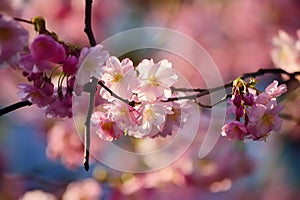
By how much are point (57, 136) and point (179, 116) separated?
0.97m

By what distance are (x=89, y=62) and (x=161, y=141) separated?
1.04m

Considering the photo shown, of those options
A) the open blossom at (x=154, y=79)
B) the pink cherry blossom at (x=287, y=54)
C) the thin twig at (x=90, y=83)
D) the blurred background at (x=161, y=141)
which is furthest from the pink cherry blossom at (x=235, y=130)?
the blurred background at (x=161, y=141)

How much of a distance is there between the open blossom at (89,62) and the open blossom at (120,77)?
0.12 ft

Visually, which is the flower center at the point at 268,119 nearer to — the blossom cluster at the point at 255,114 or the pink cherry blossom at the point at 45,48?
the blossom cluster at the point at 255,114

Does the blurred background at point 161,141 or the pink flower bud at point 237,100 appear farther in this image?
the blurred background at point 161,141

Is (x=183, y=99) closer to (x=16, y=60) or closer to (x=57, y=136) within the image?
(x=16, y=60)

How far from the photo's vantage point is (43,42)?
89 centimetres

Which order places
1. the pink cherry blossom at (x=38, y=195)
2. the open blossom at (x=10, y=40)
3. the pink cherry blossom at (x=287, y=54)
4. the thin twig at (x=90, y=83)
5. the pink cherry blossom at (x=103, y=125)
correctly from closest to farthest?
the open blossom at (x=10, y=40) → the thin twig at (x=90, y=83) → the pink cherry blossom at (x=103, y=125) → the pink cherry blossom at (x=287, y=54) → the pink cherry blossom at (x=38, y=195)

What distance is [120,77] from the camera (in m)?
0.99

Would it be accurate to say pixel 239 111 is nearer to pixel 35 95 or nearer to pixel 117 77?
pixel 117 77

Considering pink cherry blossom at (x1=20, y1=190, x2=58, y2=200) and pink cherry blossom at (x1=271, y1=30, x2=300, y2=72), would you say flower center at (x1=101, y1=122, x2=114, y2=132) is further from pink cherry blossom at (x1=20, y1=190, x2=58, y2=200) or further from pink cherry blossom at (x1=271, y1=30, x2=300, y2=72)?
pink cherry blossom at (x1=20, y1=190, x2=58, y2=200)

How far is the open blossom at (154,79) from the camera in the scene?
1.00 m

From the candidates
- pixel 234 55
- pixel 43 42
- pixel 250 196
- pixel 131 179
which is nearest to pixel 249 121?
pixel 43 42

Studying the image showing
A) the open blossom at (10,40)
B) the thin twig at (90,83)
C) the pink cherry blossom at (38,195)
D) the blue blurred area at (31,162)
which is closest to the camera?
the open blossom at (10,40)
